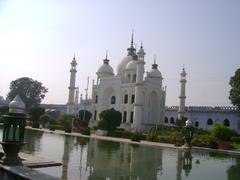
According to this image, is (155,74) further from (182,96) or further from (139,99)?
(139,99)

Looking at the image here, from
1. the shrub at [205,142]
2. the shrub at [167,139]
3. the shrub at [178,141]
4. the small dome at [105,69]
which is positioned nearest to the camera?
the shrub at [178,141]

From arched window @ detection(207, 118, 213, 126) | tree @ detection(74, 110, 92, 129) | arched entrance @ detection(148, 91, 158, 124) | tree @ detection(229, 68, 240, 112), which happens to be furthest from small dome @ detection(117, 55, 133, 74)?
tree @ detection(229, 68, 240, 112)

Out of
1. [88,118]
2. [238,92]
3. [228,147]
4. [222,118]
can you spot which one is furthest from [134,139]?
[222,118]

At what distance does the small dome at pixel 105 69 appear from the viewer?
2154 inches

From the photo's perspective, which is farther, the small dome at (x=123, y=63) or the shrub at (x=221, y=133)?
the small dome at (x=123, y=63)

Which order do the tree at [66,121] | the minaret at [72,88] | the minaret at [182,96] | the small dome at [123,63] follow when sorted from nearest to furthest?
the tree at [66,121], the minaret at [182,96], the minaret at [72,88], the small dome at [123,63]

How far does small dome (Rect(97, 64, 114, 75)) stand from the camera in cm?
5471

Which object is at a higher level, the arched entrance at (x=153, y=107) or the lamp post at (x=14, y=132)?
the arched entrance at (x=153, y=107)

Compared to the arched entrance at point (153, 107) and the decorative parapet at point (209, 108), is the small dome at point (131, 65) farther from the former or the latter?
the decorative parapet at point (209, 108)

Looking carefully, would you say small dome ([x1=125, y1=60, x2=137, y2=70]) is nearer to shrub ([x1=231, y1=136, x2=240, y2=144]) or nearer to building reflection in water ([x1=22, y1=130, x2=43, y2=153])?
shrub ([x1=231, y1=136, x2=240, y2=144])

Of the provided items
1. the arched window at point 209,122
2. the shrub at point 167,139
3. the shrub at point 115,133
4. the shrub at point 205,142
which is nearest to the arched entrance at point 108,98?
the arched window at point 209,122

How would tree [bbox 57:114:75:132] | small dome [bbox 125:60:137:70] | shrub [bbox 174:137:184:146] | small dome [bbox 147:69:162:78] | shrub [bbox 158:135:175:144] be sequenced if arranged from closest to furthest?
shrub [bbox 174:137:184:146]
shrub [bbox 158:135:175:144]
tree [bbox 57:114:75:132]
small dome [bbox 125:60:137:70]
small dome [bbox 147:69:162:78]

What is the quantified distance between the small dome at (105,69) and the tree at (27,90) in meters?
18.0

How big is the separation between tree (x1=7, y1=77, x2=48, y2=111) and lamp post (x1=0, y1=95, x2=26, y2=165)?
188 ft
